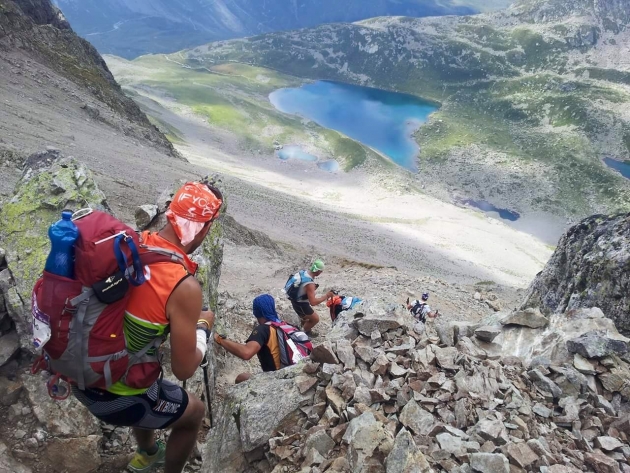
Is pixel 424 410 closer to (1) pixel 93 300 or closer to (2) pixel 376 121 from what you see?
(1) pixel 93 300

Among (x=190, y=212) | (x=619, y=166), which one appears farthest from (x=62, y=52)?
(x=619, y=166)

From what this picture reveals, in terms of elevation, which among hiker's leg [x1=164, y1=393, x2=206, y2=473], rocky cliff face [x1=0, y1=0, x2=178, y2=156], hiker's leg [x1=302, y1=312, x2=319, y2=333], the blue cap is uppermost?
rocky cliff face [x1=0, y1=0, x2=178, y2=156]

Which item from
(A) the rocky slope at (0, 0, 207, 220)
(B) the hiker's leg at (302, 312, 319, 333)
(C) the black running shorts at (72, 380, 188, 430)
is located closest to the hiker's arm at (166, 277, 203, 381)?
(C) the black running shorts at (72, 380, 188, 430)

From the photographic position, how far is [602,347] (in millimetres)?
7930

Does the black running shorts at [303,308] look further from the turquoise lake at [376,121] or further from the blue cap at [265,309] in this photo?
the turquoise lake at [376,121]

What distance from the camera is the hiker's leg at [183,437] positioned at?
5586 millimetres

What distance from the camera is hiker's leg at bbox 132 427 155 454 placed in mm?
6016

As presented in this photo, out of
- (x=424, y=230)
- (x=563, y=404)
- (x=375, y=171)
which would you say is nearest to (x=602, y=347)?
(x=563, y=404)

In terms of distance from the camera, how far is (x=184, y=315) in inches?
171

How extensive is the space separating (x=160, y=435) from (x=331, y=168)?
119m

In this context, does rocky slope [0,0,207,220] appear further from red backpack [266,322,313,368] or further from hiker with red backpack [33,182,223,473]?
hiker with red backpack [33,182,223,473]

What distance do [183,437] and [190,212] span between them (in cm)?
300

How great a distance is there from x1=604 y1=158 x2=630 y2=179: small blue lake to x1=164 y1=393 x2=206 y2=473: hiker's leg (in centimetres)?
17186

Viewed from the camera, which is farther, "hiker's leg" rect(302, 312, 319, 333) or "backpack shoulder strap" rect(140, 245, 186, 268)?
"hiker's leg" rect(302, 312, 319, 333)
